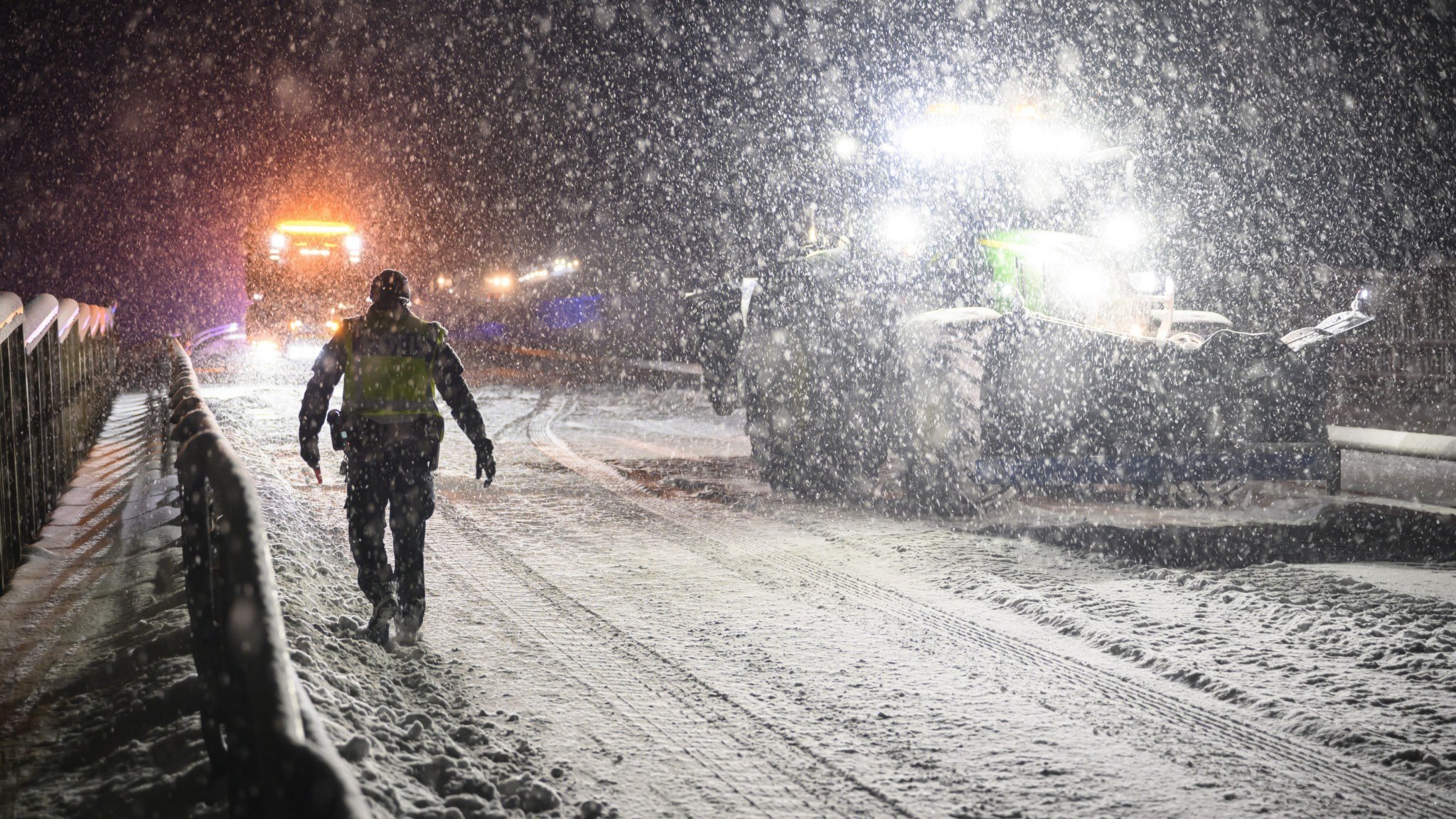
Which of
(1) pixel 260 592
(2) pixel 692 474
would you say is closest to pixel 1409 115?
(2) pixel 692 474

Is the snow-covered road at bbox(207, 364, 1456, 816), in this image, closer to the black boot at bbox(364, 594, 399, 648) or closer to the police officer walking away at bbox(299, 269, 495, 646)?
the black boot at bbox(364, 594, 399, 648)

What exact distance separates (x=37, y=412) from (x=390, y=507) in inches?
137

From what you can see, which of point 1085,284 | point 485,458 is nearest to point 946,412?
point 1085,284

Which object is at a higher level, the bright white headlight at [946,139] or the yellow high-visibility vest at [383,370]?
the bright white headlight at [946,139]

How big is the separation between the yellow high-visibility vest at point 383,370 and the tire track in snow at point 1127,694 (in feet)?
7.97

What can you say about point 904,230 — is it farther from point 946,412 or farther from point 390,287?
point 390,287

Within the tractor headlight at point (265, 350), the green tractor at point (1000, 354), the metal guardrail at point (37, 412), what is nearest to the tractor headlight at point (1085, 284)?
the green tractor at point (1000, 354)

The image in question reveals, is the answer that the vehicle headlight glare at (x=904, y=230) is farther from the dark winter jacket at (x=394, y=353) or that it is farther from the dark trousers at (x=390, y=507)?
the dark trousers at (x=390, y=507)

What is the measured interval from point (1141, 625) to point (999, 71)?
372 inches

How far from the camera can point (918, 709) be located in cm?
445

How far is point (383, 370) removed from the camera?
17.3 ft

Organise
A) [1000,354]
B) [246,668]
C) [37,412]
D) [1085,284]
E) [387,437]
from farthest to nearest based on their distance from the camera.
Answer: [1085,284]
[1000,354]
[37,412]
[387,437]
[246,668]

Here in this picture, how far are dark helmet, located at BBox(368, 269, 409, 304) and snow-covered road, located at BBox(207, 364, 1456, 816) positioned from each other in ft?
5.51

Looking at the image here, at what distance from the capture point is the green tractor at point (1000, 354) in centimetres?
842
